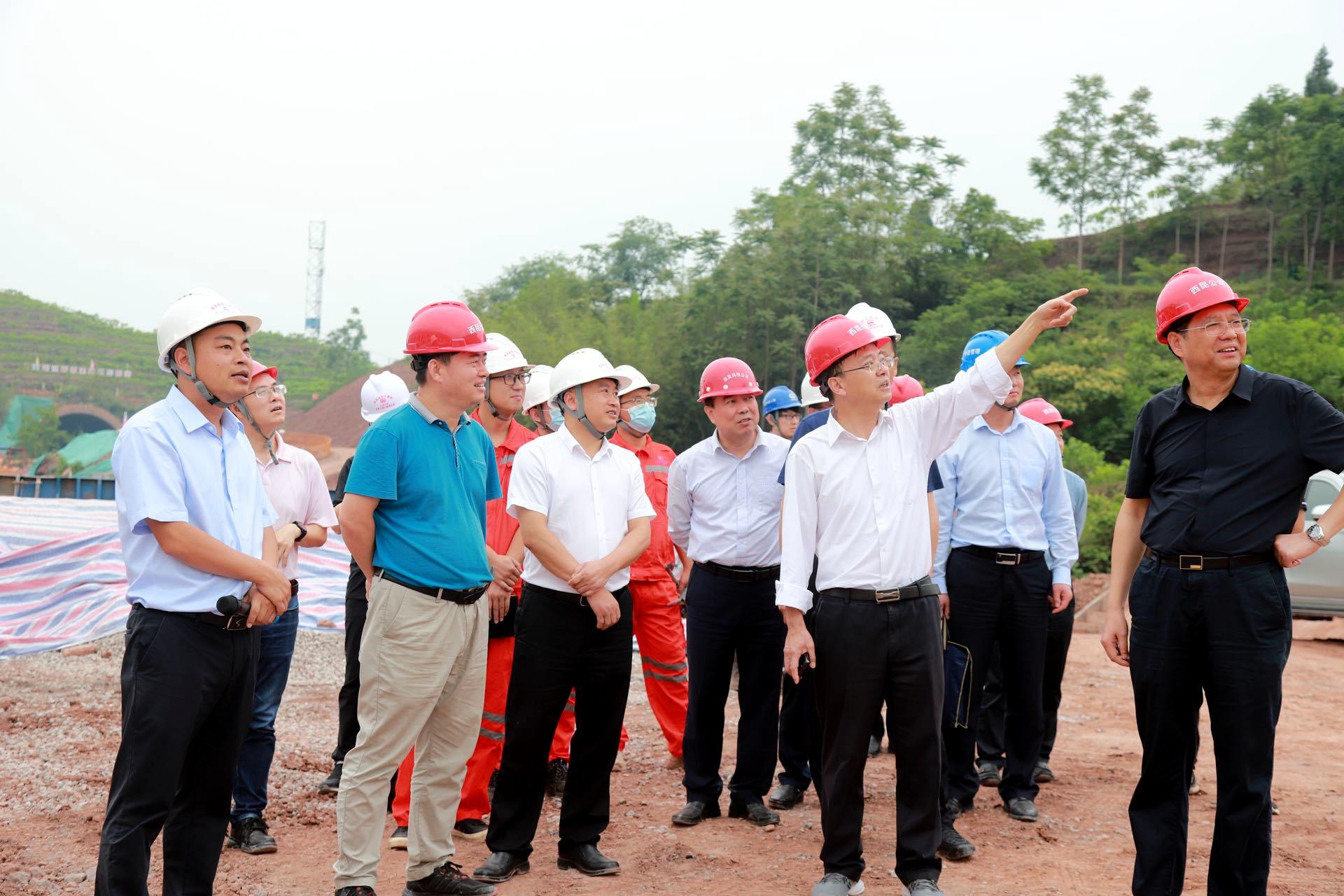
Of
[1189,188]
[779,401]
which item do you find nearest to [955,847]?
[779,401]

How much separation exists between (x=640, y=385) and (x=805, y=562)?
7.83 ft

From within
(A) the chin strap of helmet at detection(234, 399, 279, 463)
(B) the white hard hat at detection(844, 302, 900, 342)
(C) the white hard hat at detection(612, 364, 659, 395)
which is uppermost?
(B) the white hard hat at detection(844, 302, 900, 342)

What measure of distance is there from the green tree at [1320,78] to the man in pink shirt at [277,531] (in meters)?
61.5

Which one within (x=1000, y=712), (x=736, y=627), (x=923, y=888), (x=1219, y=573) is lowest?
(x=923, y=888)

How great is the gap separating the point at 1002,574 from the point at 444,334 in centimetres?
297

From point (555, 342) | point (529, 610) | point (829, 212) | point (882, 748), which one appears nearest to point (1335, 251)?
point (829, 212)

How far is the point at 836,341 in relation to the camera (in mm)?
4047

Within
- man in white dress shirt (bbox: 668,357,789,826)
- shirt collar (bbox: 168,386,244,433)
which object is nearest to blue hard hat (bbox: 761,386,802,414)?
→ man in white dress shirt (bbox: 668,357,789,826)

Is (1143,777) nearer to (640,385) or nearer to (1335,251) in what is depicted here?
(640,385)

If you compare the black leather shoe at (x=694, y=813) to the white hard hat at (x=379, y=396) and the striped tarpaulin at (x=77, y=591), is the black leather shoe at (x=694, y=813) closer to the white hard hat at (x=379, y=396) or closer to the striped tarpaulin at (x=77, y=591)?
the white hard hat at (x=379, y=396)

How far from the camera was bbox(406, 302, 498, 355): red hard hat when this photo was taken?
13.3ft

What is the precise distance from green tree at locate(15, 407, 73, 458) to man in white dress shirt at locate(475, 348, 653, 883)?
67134 mm

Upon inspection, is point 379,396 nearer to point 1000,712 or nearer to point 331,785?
point 331,785

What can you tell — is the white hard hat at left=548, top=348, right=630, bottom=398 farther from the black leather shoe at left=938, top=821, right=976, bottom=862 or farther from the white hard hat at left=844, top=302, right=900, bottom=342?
the black leather shoe at left=938, top=821, right=976, bottom=862
